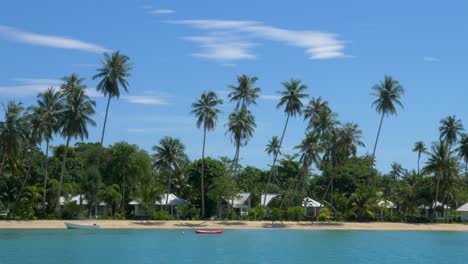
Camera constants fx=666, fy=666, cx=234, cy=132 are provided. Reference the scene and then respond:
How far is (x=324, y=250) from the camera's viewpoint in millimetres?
54656

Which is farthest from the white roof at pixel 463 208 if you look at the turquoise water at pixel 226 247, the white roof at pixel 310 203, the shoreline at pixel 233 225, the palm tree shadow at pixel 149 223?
the palm tree shadow at pixel 149 223

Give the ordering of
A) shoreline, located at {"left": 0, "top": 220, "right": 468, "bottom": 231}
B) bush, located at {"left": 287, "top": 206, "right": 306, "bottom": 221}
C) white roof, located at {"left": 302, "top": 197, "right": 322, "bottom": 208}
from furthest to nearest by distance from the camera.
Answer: white roof, located at {"left": 302, "top": 197, "right": 322, "bottom": 208}, bush, located at {"left": 287, "top": 206, "right": 306, "bottom": 221}, shoreline, located at {"left": 0, "top": 220, "right": 468, "bottom": 231}

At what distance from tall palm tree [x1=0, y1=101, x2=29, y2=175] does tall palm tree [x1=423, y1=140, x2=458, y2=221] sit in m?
51.3

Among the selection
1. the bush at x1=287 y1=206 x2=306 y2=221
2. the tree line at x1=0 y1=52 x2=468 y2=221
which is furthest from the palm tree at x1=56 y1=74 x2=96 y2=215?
the bush at x1=287 y1=206 x2=306 y2=221

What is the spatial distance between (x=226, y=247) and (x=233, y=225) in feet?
83.0

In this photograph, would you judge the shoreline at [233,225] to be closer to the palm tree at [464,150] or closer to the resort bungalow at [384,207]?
the resort bungalow at [384,207]

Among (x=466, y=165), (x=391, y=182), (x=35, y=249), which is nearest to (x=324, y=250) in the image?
(x=35, y=249)

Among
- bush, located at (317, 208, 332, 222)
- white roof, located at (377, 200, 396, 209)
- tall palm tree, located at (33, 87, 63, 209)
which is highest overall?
tall palm tree, located at (33, 87, 63, 209)

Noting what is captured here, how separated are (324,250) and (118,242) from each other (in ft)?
59.2

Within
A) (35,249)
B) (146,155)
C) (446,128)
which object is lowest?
(35,249)

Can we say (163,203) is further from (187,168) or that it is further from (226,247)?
(226,247)

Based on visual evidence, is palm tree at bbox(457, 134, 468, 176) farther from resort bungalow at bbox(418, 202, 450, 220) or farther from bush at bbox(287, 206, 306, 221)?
bush at bbox(287, 206, 306, 221)

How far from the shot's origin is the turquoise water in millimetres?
47031

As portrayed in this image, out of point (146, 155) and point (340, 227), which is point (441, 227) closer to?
point (340, 227)
